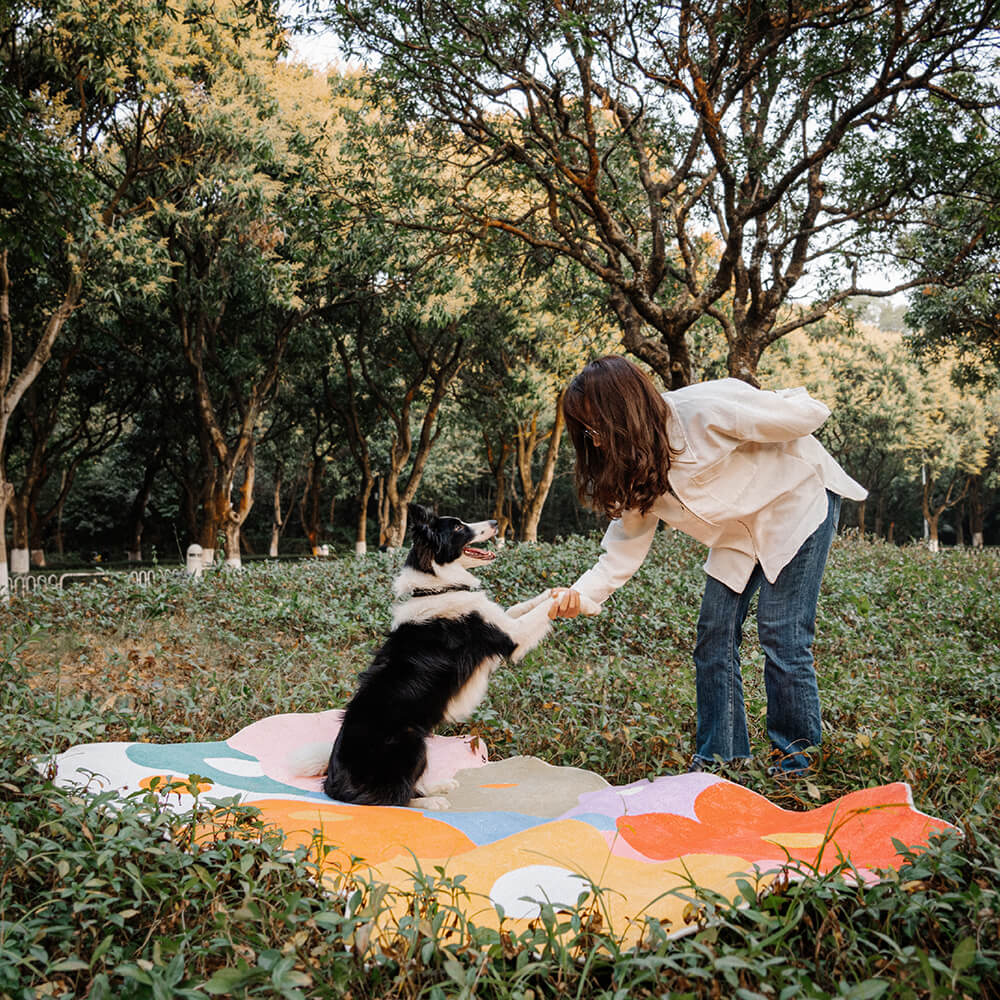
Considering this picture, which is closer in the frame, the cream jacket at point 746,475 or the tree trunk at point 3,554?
the cream jacket at point 746,475

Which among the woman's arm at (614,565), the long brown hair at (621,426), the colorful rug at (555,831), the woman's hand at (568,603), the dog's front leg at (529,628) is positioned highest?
the long brown hair at (621,426)

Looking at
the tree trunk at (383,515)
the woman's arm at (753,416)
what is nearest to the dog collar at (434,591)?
the woman's arm at (753,416)

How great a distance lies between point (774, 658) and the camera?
3.14 metres

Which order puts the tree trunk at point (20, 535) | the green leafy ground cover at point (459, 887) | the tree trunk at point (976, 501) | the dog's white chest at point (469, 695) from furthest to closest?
the tree trunk at point (976, 501)
the tree trunk at point (20, 535)
the dog's white chest at point (469, 695)
the green leafy ground cover at point (459, 887)

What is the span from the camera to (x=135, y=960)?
1.85m

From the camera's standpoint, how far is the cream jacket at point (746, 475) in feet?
10.0

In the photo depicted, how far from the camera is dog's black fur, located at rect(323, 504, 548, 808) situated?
3127 mm

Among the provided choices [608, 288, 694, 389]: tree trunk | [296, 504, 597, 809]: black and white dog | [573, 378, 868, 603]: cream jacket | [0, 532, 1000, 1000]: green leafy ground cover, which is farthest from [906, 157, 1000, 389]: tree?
[296, 504, 597, 809]: black and white dog

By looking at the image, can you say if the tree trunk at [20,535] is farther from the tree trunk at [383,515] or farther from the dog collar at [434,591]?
the dog collar at [434,591]

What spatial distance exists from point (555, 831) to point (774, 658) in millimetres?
1209

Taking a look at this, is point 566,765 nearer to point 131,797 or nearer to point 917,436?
point 131,797

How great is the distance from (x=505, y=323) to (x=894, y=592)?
12.4 meters

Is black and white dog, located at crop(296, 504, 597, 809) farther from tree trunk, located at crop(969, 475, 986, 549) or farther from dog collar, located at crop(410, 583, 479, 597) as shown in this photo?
tree trunk, located at crop(969, 475, 986, 549)

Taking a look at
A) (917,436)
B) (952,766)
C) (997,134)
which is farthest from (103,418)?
(917,436)
